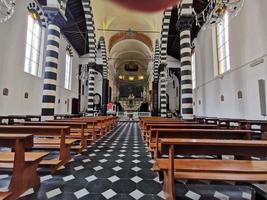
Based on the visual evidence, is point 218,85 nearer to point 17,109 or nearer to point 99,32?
point 99,32

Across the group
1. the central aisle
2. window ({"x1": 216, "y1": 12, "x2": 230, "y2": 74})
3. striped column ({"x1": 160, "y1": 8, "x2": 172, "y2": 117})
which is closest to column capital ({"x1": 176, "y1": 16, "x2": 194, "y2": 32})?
window ({"x1": 216, "y1": 12, "x2": 230, "y2": 74})

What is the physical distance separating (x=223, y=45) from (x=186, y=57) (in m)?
3.26

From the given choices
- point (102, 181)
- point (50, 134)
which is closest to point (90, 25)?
point (50, 134)

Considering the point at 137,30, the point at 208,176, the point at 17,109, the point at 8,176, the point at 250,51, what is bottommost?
the point at 8,176

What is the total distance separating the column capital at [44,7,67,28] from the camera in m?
7.33

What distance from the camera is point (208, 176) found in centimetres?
190

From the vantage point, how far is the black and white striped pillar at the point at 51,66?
24.7 ft

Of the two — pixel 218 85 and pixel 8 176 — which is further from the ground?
pixel 218 85

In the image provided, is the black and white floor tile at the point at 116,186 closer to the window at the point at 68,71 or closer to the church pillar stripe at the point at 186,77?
the church pillar stripe at the point at 186,77

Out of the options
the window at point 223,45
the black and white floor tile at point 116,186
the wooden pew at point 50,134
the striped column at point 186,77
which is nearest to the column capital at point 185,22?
the striped column at point 186,77

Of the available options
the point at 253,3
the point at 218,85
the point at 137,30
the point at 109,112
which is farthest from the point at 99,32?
the point at 253,3

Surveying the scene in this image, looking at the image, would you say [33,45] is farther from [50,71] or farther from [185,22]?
[185,22]

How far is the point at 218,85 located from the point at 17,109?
34.1ft

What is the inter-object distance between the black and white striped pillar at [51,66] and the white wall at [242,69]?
758cm
